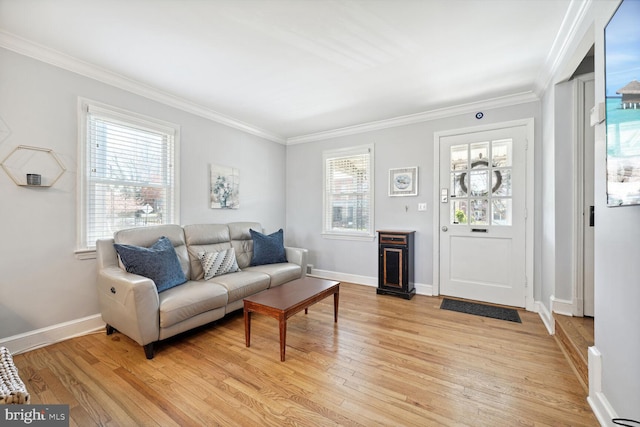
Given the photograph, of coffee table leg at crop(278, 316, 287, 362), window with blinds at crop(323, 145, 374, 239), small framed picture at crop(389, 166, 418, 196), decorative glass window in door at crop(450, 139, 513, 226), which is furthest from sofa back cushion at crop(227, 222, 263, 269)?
decorative glass window in door at crop(450, 139, 513, 226)

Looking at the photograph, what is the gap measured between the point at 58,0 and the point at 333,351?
10.5 feet

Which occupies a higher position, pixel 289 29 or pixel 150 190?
pixel 289 29

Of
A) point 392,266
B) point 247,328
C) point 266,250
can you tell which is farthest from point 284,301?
point 392,266

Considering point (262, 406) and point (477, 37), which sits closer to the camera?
point (262, 406)

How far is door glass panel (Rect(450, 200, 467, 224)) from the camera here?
351cm

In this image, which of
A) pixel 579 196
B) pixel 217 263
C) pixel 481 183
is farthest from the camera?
pixel 481 183

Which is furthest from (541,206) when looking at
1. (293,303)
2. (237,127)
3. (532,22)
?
(237,127)

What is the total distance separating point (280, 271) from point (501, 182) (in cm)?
294

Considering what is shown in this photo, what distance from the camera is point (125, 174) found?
113 inches

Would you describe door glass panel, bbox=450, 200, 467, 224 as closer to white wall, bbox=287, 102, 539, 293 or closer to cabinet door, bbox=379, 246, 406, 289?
white wall, bbox=287, 102, 539, 293

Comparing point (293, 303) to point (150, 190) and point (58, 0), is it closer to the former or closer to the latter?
point (150, 190)

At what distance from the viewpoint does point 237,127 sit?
4.09 m

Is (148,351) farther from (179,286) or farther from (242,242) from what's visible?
(242,242)

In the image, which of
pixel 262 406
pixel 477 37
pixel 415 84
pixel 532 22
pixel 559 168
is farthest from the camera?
pixel 415 84
